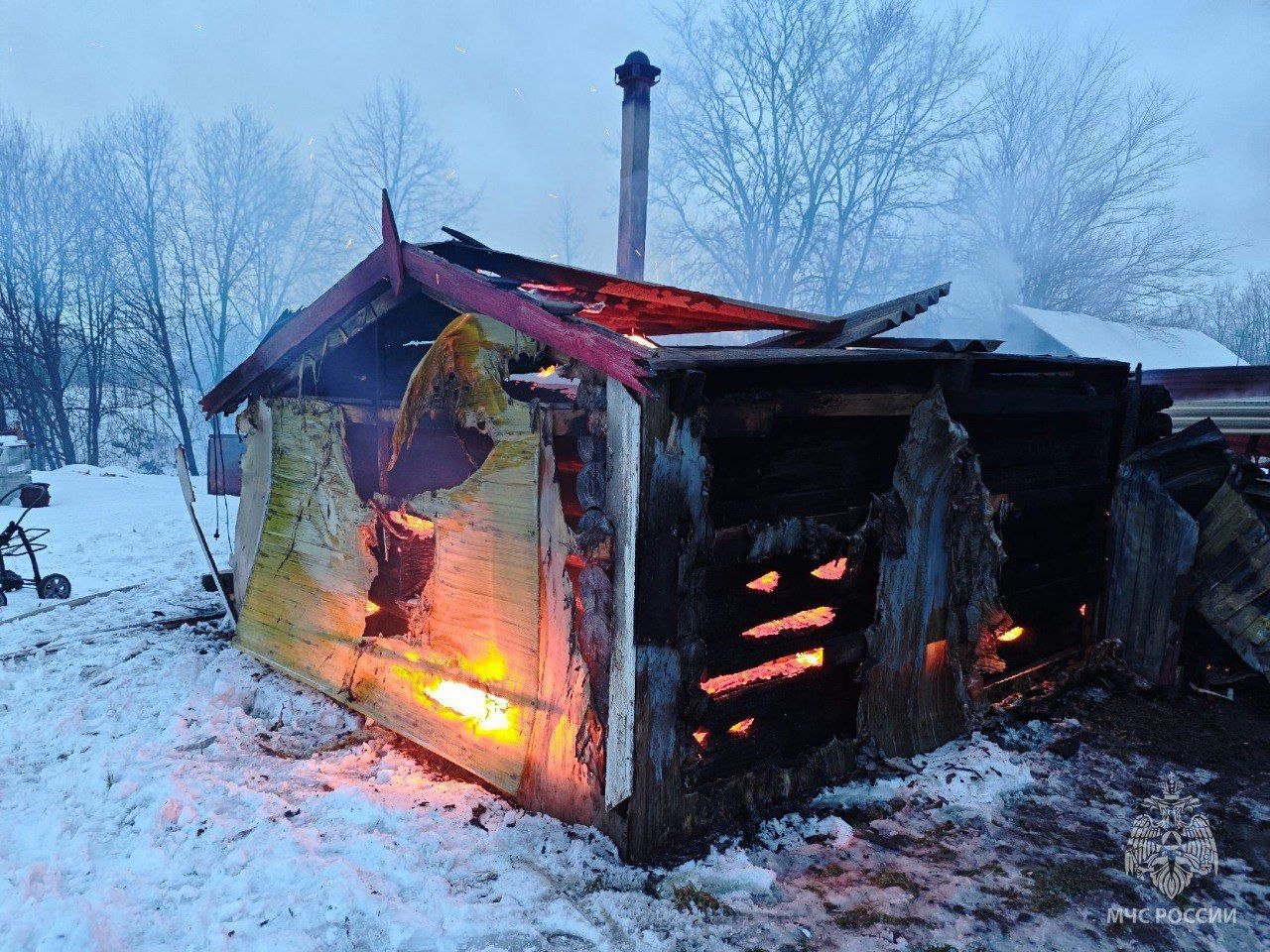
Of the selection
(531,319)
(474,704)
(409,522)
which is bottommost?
(474,704)

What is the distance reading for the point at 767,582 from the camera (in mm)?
4340

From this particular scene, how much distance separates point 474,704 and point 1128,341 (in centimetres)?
2596

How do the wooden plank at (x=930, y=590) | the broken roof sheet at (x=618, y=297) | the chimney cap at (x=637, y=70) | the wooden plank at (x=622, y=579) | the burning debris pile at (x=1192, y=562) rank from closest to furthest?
→ 1. the wooden plank at (x=622, y=579)
2. the wooden plank at (x=930, y=590)
3. the broken roof sheet at (x=618, y=297)
4. the burning debris pile at (x=1192, y=562)
5. the chimney cap at (x=637, y=70)

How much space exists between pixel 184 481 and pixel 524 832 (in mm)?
5382

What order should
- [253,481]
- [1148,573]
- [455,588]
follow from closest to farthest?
[455,588] < [1148,573] < [253,481]

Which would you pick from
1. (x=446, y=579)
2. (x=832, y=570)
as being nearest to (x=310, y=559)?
(x=446, y=579)

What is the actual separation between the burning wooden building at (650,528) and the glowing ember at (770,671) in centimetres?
2

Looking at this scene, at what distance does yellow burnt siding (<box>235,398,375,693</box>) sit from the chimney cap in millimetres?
10933

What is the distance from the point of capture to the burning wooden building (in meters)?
3.81

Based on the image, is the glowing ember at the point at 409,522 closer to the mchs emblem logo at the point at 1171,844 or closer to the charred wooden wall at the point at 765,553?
the charred wooden wall at the point at 765,553

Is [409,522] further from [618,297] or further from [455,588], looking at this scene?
[618,297]

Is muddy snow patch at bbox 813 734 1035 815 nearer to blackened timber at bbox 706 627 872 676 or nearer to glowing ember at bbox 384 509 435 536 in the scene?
blackened timber at bbox 706 627 872 676

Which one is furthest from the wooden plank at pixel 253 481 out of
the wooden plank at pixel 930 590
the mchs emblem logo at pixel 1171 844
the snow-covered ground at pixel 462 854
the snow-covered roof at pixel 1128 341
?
the snow-covered roof at pixel 1128 341

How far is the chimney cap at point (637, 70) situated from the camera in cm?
1346
